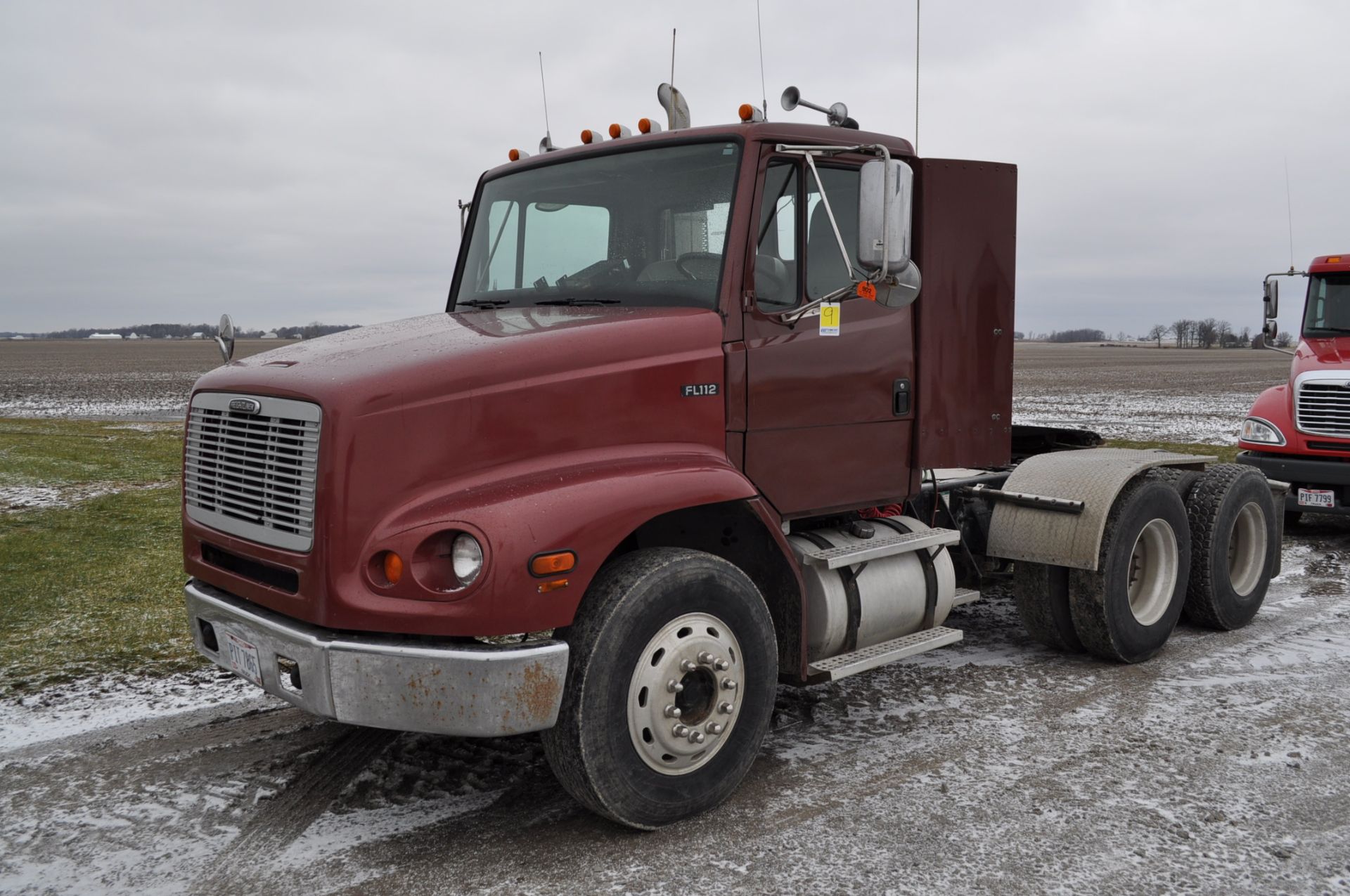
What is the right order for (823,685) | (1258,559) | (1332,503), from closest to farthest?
(823,685) < (1258,559) < (1332,503)

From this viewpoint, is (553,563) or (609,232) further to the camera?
(609,232)

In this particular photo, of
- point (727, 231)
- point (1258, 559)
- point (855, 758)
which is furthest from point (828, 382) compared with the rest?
point (1258, 559)

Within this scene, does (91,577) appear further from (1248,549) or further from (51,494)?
(1248,549)

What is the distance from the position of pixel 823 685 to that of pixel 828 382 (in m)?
1.87

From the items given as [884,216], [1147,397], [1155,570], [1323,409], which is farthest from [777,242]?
[1147,397]

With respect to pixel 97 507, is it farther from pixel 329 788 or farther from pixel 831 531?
pixel 831 531

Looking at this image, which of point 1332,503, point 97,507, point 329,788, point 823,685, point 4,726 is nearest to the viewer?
point 329,788

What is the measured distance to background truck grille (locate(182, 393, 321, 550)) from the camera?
3805 millimetres

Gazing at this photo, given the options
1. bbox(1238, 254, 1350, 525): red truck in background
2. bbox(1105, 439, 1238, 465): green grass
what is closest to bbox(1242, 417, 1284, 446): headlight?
bbox(1238, 254, 1350, 525): red truck in background

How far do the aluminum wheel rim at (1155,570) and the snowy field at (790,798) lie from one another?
0.51 meters

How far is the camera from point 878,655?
16.3 feet

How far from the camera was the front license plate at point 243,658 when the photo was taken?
4.01 m

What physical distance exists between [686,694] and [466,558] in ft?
3.60

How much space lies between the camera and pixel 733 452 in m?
4.63
